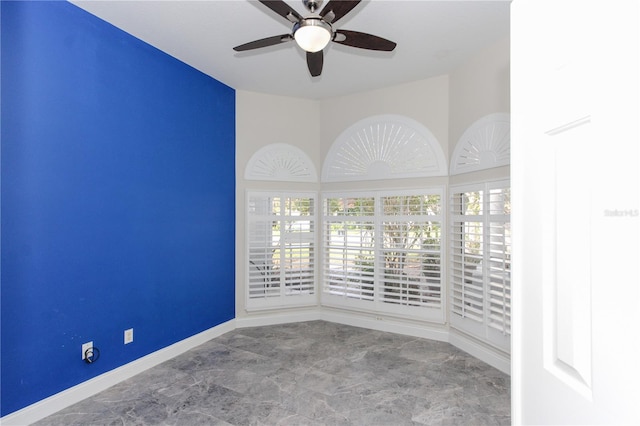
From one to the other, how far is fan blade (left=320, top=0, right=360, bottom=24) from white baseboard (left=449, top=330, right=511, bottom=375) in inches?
120

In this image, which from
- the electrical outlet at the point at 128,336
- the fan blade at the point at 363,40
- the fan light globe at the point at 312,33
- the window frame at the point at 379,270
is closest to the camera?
the fan light globe at the point at 312,33

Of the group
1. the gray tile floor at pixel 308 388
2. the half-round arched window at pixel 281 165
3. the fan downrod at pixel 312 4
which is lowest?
the gray tile floor at pixel 308 388

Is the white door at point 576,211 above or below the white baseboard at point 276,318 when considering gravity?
above

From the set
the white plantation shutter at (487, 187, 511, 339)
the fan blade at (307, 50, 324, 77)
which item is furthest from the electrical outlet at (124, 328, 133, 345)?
the white plantation shutter at (487, 187, 511, 339)

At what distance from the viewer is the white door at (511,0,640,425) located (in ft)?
1.96

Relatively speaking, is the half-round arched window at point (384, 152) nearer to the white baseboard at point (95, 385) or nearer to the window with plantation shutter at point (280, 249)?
the window with plantation shutter at point (280, 249)

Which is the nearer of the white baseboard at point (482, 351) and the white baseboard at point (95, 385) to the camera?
the white baseboard at point (95, 385)

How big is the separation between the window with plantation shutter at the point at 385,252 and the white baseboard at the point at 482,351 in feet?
0.96

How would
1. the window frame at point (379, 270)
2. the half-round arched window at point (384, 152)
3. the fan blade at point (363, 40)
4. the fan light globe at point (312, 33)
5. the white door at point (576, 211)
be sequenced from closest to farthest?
the white door at point (576, 211) → the fan light globe at point (312, 33) → the fan blade at point (363, 40) → the window frame at point (379, 270) → the half-round arched window at point (384, 152)

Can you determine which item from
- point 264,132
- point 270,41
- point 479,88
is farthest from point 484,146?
point 264,132

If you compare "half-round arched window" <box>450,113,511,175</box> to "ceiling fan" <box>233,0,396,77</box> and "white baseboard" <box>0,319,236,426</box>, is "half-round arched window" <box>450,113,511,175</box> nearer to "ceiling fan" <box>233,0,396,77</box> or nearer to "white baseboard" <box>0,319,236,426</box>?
"ceiling fan" <box>233,0,396,77</box>

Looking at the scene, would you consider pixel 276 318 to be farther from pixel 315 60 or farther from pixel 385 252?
pixel 315 60

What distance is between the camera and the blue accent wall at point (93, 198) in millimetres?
2350

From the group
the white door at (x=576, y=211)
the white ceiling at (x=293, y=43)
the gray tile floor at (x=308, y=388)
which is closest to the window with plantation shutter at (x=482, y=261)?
the gray tile floor at (x=308, y=388)
